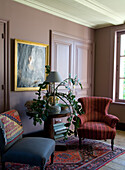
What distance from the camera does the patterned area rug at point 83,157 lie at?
2613 millimetres

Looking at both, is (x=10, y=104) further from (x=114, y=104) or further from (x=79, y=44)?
(x=114, y=104)

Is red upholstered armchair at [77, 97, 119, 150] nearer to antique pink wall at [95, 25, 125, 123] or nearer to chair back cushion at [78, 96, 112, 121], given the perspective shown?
chair back cushion at [78, 96, 112, 121]

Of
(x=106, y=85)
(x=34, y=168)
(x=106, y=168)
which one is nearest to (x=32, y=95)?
(x=34, y=168)

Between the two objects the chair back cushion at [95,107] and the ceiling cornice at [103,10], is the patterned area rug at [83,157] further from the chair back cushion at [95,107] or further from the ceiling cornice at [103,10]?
the ceiling cornice at [103,10]

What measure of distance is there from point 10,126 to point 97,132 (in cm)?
142

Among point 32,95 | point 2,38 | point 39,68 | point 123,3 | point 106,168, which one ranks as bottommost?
point 106,168

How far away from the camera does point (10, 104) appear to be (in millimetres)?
3211

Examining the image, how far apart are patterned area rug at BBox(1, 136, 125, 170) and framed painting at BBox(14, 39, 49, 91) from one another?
1.25 metres

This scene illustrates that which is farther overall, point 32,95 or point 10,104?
point 32,95

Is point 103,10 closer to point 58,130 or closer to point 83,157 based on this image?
point 58,130

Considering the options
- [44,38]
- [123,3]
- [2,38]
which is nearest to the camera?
[2,38]

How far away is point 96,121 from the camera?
12.0ft

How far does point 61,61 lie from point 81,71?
76 cm

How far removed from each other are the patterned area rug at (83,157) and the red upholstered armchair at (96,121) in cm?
20
